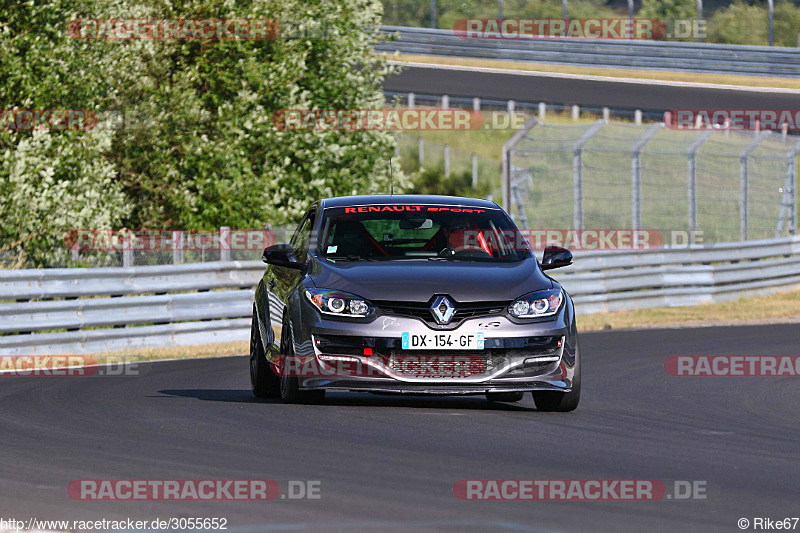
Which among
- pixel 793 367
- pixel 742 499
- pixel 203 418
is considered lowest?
pixel 793 367

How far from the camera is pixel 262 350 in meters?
11.4

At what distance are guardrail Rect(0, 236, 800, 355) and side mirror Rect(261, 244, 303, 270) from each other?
601 centimetres

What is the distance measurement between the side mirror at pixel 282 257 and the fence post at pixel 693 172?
51.2 ft

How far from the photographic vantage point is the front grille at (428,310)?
386 inches

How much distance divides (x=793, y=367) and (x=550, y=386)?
18.7 feet

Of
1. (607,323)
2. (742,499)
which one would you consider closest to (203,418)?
(742,499)

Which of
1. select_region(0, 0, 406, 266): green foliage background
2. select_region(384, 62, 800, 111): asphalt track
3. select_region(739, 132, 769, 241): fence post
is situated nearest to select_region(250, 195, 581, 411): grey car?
select_region(0, 0, 406, 266): green foliage background

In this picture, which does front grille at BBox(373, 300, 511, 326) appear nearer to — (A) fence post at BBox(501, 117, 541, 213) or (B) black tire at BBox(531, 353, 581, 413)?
(B) black tire at BBox(531, 353, 581, 413)

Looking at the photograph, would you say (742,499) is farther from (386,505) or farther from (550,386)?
(550,386)

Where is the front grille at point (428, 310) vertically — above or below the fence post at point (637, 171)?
above

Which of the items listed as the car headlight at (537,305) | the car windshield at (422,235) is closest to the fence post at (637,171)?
the car windshield at (422,235)

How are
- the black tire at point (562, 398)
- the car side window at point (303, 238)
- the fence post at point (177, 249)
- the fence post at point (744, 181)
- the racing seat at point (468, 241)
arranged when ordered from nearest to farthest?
the black tire at point (562, 398) < the racing seat at point (468, 241) < the car side window at point (303, 238) < the fence post at point (177, 249) < the fence post at point (744, 181)

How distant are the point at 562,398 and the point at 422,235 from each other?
5.52ft

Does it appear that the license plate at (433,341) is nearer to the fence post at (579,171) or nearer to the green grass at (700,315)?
the green grass at (700,315)
